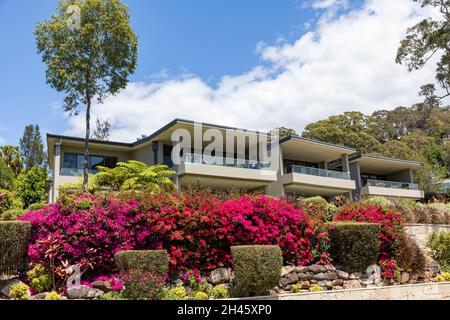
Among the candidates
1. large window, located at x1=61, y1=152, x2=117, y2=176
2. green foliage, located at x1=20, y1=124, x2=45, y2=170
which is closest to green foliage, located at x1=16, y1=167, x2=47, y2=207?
large window, located at x1=61, y1=152, x2=117, y2=176

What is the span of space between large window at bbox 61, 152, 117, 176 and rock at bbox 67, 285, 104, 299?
58.7 feet

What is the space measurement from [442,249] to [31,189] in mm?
25664

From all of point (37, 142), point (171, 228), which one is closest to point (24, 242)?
point (171, 228)

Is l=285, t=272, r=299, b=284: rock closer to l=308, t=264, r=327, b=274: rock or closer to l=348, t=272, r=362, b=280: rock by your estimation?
l=308, t=264, r=327, b=274: rock

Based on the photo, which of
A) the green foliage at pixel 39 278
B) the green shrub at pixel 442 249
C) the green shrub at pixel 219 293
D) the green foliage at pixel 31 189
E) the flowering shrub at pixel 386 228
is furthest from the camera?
the green foliage at pixel 31 189

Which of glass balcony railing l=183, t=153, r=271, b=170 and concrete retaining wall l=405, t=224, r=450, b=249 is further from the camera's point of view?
glass balcony railing l=183, t=153, r=271, b=170

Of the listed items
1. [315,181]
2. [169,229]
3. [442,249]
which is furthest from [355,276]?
[315,181]

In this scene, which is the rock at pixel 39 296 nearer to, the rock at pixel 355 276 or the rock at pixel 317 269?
the rock at pixel 317 269

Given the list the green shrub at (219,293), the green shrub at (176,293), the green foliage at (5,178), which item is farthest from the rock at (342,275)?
the green foliage at (5,178)

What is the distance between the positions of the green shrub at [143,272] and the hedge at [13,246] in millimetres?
2203

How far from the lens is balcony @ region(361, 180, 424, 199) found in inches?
1406

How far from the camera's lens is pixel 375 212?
13.6 m

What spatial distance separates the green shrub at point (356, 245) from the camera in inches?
477
